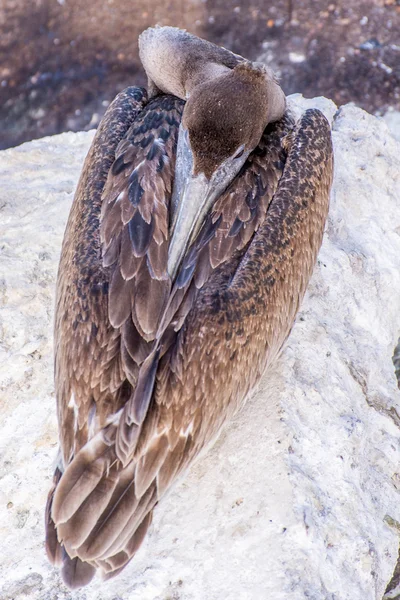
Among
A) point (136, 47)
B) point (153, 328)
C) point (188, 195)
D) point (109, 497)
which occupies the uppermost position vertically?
point (188, 195)

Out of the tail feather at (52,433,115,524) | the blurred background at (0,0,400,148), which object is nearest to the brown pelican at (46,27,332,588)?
the tail feather at (52,433,115,524)

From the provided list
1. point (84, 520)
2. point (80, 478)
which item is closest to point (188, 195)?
point (80, 478)

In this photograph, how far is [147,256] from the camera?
3117mm

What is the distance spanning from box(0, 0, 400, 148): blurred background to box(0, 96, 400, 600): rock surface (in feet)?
11.4

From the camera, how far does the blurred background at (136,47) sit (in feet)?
24.8

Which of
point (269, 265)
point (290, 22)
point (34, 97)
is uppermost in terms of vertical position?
point (269, 265)

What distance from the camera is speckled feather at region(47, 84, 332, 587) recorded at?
273 centimetres

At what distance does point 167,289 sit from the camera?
10.1 feet

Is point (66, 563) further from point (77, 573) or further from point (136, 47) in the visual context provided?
point (136, 47)

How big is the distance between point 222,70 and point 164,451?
2.17 m

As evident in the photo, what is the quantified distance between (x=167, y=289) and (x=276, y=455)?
74cm

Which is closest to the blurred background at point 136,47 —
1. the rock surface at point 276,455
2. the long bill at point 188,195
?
the rock surface at point 276,455

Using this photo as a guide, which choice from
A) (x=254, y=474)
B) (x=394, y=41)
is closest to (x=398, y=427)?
(x=254, y=474)

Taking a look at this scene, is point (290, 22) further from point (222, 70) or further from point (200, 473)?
point (200, 473)
